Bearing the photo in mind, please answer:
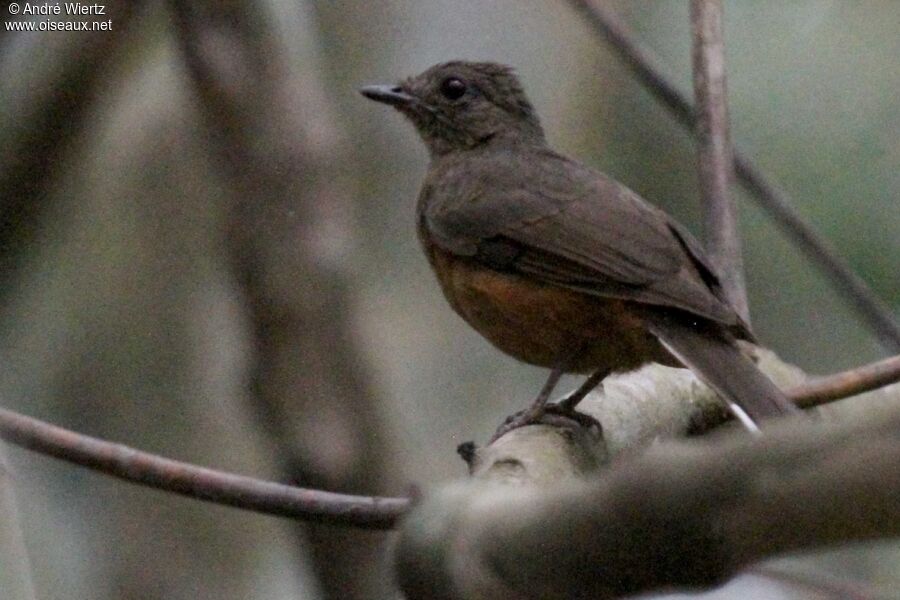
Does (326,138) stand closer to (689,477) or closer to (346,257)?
(346,257)

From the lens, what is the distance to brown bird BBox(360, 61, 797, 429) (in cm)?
338

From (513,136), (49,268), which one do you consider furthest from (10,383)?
(513,136)

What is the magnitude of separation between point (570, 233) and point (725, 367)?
0.82 meters

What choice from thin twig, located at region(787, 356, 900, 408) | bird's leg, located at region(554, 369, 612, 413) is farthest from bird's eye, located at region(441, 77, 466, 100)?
thin twig, located at region(787, 356, 900, 408)

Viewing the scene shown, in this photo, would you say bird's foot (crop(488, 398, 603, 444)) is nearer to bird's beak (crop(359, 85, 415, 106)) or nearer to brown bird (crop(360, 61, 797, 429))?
brown bird (crop(360, 61, 797, 429))

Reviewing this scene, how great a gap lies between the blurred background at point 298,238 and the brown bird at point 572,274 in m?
0.68

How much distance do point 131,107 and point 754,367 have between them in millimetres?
3246

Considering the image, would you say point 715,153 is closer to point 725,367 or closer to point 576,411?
point 725,367

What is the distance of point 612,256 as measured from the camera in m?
3.63

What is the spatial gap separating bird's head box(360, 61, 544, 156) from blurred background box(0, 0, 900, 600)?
1.37 feet

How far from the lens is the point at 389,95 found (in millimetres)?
4574

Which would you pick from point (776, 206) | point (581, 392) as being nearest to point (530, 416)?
point (581, 392)

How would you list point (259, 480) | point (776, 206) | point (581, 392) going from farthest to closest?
1. point (776, 206)
2. point (581, 392)
3. point (259, 480)

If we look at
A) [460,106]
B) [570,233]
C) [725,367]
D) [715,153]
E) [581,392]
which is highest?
[460,106]
